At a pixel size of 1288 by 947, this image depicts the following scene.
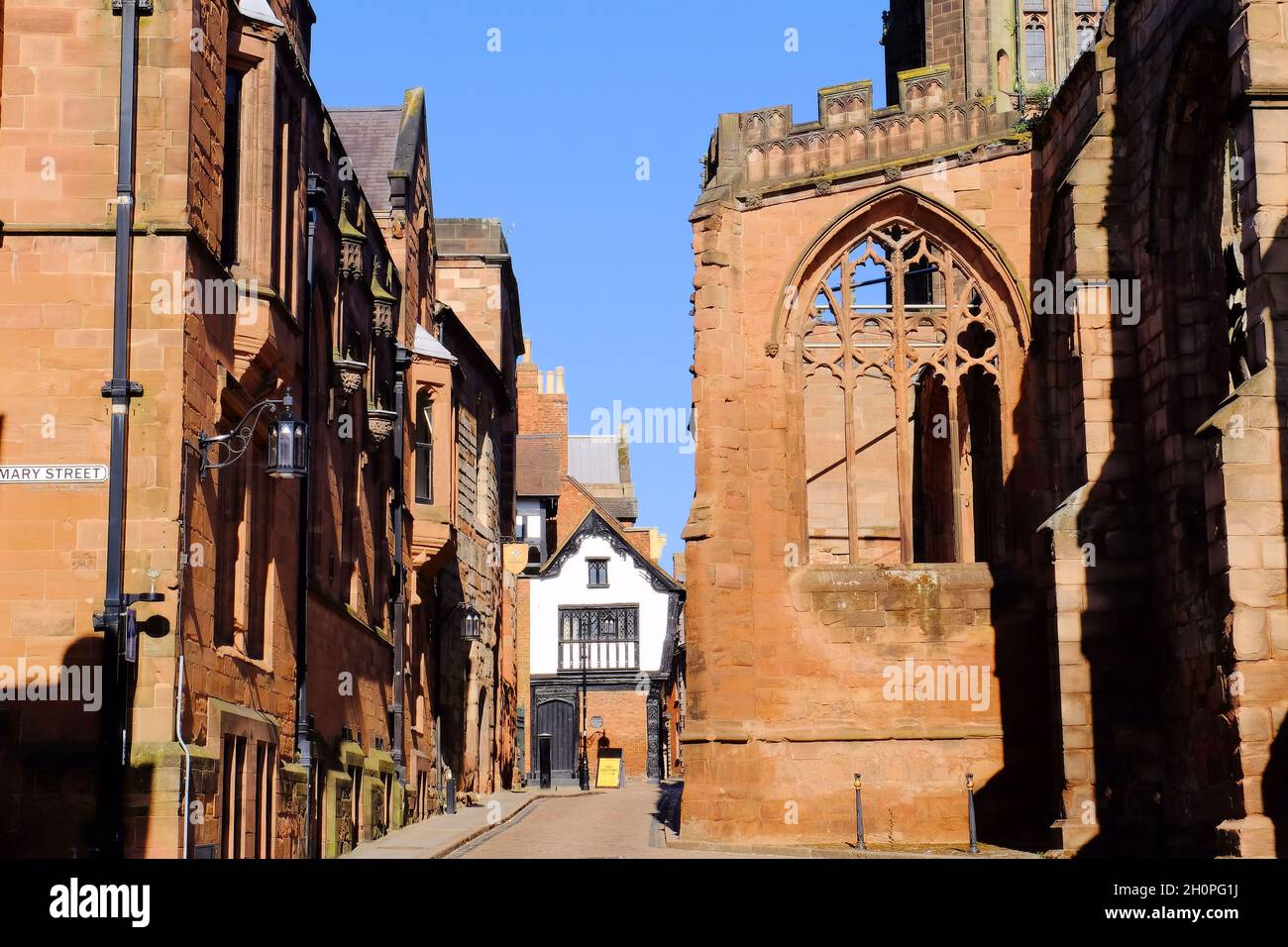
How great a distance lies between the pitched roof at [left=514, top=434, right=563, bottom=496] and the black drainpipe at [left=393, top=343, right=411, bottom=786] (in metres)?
34.6

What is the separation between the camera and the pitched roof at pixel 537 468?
64000 mm

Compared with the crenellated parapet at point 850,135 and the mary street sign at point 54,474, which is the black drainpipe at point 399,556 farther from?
the mary street sign at point 54,474

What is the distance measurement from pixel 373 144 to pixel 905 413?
14.6 metres

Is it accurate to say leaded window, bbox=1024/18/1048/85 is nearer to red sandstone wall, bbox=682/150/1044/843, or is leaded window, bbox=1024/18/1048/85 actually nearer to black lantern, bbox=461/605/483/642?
red sandstone wall, bbox=682/150/1044/843

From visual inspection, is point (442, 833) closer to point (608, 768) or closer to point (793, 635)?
point (793, 635)

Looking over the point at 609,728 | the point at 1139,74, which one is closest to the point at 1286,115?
the point at 1139,74

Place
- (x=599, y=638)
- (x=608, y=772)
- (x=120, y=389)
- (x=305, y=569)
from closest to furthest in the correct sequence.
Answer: (x=120, y=389)
(x=305, y=569)
(x=608, y=772)
(x=599, y=638)

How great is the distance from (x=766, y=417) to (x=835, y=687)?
3.88 meters

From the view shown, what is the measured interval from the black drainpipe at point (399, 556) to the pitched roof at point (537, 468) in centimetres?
3459

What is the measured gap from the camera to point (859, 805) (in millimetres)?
20562

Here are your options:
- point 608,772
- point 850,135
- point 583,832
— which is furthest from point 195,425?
point 608,772

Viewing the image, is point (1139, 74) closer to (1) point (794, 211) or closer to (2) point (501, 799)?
(1) point (794, 211)

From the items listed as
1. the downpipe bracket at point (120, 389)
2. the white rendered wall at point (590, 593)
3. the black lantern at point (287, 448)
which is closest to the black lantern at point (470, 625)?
the black lantern at point (287, 448)
